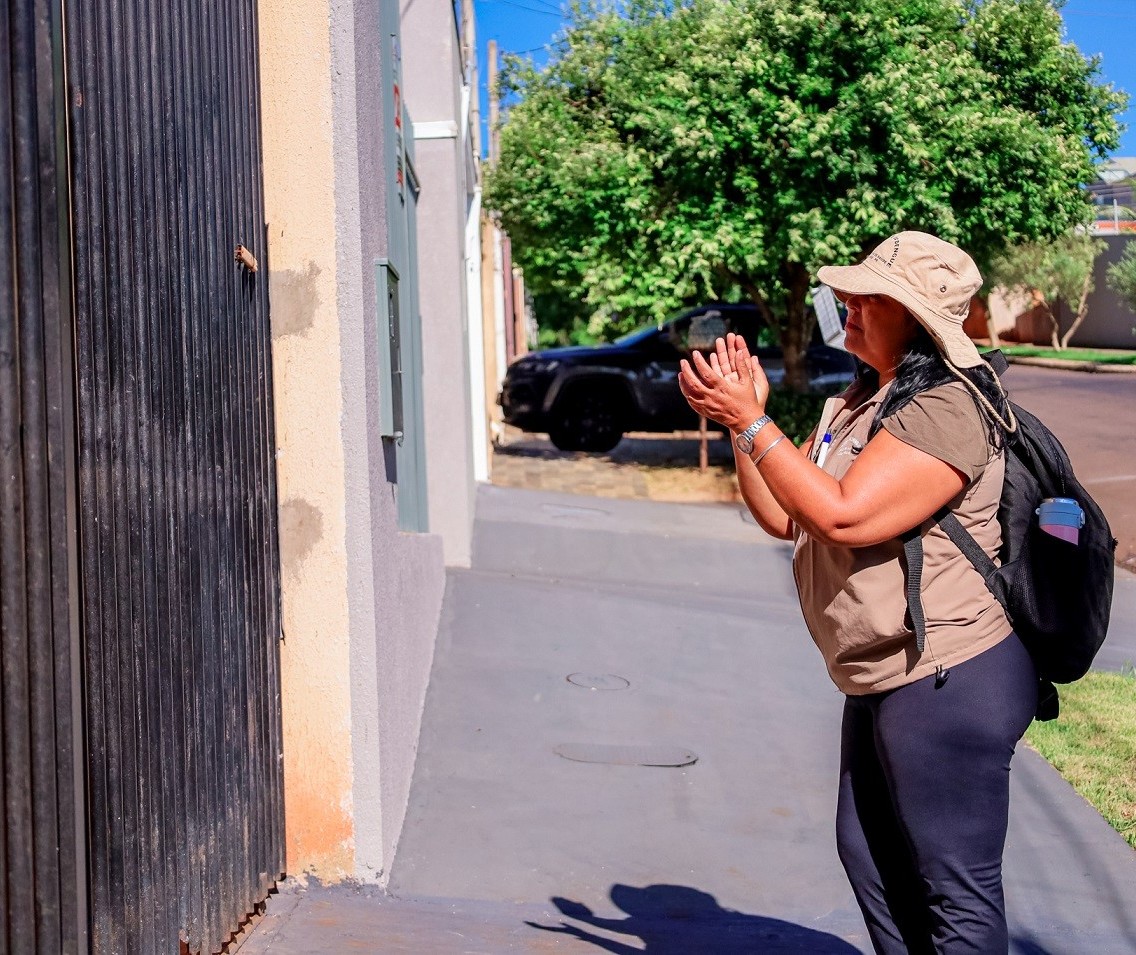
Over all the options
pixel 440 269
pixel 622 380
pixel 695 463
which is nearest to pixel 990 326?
pixel 695 463

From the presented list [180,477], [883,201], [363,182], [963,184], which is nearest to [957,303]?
[180,477]

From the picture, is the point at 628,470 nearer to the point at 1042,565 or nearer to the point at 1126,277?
the point at 1042,565

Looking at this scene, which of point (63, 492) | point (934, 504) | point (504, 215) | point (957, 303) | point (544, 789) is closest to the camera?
point (63, 492)

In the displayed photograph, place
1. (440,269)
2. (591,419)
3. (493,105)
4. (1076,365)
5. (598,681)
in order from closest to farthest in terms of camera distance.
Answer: (598,681)
(440,269)
(591,419)
(493,105)
(1076,365)

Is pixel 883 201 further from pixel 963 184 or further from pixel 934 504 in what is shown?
pixel 934 504

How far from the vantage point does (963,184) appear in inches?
588

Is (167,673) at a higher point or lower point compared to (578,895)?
higher

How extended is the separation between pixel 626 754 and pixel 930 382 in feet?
10.6

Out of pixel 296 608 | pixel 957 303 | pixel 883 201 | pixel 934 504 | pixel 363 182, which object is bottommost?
pixel 296 608

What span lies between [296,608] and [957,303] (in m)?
2.16

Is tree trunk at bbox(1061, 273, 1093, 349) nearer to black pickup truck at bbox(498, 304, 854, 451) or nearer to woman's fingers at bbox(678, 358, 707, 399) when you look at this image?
black pickup truck at bbox(498, 304, 854, 451)

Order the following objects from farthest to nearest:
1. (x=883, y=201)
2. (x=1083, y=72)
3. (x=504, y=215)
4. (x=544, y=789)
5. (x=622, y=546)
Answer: (x=504, y=215) < (x=1083, y=72) < (x=883, y=201) < (x=622, y=546) < (x=544, y=789)

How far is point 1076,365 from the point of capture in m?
31.4

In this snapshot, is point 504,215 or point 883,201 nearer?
point 883,201
